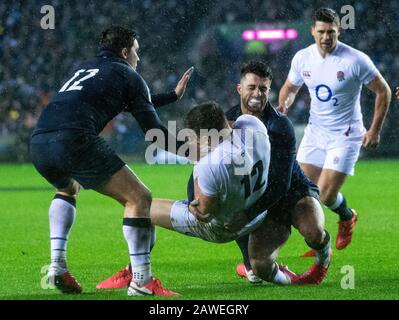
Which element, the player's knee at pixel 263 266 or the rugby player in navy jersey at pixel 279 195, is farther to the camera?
the player's knee at pixel 263 266

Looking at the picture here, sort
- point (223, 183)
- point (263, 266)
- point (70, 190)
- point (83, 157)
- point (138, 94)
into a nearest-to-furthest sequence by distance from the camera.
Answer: point (223, 183)
point (83, 157)
point (138, 94)
point (263, 266)
point (70, 190)

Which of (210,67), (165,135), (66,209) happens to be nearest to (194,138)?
(165,135)

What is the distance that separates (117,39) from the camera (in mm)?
6934

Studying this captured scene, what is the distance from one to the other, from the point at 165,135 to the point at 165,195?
27.4 feet

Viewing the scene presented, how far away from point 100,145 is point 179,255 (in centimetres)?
277

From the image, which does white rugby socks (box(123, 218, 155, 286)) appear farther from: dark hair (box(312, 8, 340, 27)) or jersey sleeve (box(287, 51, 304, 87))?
jersey sleeve (box(287, 51, 304, 87))

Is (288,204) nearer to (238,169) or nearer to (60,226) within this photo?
(238,169)

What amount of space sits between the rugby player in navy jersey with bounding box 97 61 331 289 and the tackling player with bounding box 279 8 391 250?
2.08 meters

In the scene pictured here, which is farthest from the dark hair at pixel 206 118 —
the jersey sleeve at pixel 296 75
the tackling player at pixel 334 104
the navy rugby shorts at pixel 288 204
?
the jersey sleeve at pixel 296 75

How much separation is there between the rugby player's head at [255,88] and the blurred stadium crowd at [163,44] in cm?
1545

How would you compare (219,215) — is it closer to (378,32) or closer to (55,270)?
(55,270)

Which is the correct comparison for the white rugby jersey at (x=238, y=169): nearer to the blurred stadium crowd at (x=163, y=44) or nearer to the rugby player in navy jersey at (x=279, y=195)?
the rugby player in navy jersey at (x=279, y=195)

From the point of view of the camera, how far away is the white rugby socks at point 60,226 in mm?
6902

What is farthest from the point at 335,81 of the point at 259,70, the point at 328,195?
the point at 259,70
